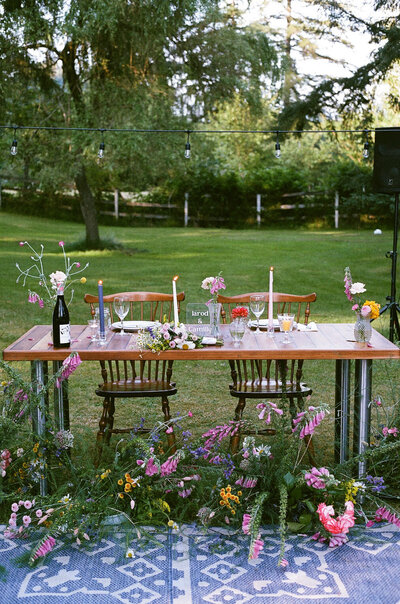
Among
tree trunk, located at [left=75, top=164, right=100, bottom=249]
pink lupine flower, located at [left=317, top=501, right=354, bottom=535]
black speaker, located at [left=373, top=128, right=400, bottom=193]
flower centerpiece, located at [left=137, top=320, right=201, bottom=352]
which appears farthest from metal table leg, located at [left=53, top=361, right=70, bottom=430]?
tree trunk, located at [left=75, top=164, right=100, bottom=249]

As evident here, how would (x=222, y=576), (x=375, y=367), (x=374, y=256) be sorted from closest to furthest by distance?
(x=222, y=576)
(x=375, y=367)
(x=374, y=256)

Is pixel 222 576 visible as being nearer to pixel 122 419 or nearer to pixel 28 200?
pixel 122 419

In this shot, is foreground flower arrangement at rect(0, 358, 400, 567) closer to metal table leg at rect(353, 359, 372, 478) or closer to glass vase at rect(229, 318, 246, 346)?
metal table leg at rect(353, 359, 372, 478)

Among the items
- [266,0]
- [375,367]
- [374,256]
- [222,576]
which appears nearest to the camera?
[222,576]

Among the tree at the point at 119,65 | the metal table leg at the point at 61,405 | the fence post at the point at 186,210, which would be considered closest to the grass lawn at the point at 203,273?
the metal table leg at the point at 61,405

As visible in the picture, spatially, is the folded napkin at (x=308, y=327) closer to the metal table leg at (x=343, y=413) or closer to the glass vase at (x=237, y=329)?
the metal table leg at (x=343, y=413)

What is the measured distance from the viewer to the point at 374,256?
1359 cm

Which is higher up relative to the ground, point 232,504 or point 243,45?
point 243,45

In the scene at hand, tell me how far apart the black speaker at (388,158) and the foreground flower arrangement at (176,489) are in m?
3.11

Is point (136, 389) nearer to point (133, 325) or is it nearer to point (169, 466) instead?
point (133, 325)

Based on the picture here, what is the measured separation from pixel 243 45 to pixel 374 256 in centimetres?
434

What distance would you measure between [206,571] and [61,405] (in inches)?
45.6

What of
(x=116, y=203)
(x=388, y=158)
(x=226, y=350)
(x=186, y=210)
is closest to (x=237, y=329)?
(x=226, y=350)

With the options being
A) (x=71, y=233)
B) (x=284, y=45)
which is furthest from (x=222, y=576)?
(x=284, y=45)
